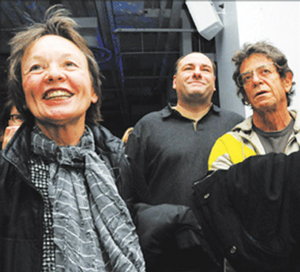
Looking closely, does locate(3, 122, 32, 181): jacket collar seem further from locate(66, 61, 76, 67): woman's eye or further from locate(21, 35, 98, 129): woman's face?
locate(66, 61, 76, 67): woman's eye

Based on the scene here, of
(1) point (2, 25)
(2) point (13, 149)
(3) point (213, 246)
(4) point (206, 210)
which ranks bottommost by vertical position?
(3) point (213, 246)

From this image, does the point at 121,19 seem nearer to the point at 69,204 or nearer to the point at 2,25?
the point at 2,25

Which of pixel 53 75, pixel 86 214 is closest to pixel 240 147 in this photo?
pixel 86 214

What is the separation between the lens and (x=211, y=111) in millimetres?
2205

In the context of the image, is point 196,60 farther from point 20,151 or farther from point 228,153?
point 20,151

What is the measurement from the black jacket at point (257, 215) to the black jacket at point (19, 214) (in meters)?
0.68

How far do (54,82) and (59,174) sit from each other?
354mm

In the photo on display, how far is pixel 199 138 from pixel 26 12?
3518 millimetres

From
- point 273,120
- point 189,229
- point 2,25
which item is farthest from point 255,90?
point 2,25

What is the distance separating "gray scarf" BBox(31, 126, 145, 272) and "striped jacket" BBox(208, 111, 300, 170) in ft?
1.86

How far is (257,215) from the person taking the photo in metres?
1.26

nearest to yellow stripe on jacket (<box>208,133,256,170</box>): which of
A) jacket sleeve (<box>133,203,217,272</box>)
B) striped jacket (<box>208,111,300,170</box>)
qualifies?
striped jacket (<box>208,111,300,170</box>)

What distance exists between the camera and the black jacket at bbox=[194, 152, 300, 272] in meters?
1.21

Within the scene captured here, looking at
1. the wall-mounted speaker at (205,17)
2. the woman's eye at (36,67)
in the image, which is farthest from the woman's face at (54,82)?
the wall-mounted speaker at (205,17)
